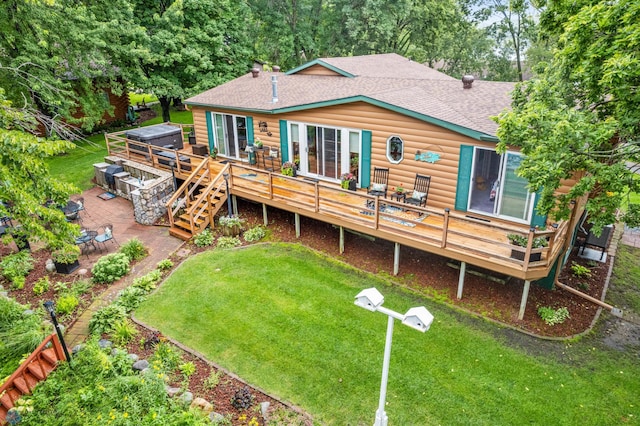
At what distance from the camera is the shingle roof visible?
10.9 metres

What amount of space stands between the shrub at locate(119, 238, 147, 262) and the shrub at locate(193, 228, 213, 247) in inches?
59.9

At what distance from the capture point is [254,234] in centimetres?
1297

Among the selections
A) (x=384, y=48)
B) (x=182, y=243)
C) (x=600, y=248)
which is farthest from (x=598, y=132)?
(x=384, y=48)

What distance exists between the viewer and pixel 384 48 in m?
30.7

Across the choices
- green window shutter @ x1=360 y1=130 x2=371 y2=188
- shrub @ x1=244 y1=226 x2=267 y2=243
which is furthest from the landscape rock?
green window shutter @ x1=360 y1=130 x2=371 y2=188

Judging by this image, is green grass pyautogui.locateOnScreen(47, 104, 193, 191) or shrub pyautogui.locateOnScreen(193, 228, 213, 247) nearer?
shrub pyautogui.locateOnScreen(193, 228, 213, 247)

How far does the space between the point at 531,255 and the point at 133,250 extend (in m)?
10.5

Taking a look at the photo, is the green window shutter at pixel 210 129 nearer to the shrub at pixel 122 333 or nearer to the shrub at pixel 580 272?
the shrub at pixel 122 333

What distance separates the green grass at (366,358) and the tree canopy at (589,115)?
307 centimetres

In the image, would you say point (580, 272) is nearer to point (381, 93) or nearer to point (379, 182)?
point (379, 182)

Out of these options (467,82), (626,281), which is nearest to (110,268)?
(467,82)

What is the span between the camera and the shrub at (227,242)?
12.5 m

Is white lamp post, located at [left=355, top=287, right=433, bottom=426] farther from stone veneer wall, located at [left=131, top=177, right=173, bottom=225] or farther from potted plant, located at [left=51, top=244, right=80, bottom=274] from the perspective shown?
stone veneer wall, located at [left=131, top=177, right=173, bottom=225]

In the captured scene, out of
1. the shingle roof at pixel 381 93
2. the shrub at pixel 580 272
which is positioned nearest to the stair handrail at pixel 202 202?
the shingle roof at pixel 381 93
